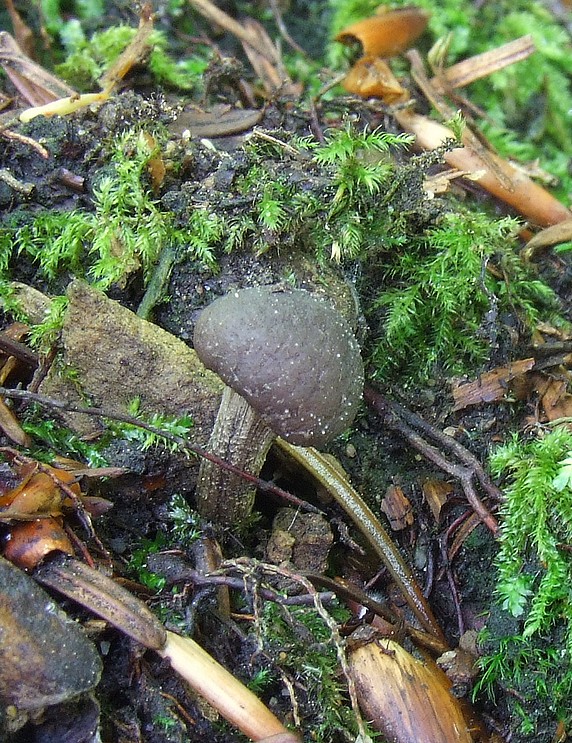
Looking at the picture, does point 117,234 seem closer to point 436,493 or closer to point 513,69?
point 436,493

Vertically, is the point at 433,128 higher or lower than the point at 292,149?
lower

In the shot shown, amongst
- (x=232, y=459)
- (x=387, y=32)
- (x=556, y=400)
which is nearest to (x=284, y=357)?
(x=232, y=459)

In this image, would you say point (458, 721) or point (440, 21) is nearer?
point (458, 721)

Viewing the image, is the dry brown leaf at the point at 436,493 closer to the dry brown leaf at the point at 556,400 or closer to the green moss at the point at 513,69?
the dry brown leaf at the point at 556,400

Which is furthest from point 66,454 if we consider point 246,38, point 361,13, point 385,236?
point 361,13

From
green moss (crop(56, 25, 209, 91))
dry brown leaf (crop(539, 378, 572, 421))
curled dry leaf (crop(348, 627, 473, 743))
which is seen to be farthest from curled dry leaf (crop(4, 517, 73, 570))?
green moss (crop(56, 25, 209, 91))

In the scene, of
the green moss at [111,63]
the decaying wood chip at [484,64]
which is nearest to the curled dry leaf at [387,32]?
the decaying wood chip at [484,64]

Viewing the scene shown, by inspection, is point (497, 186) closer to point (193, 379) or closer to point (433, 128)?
point (433, 128)
